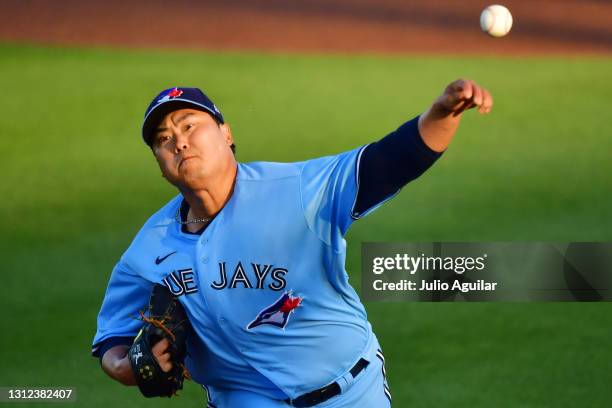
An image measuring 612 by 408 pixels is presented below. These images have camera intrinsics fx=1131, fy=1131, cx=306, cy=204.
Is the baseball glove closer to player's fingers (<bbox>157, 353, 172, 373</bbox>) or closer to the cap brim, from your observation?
player's fingers (<bbox>157, 353, 172, 373</bbox>)

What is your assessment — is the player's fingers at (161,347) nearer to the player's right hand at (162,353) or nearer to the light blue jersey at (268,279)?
the player's right hand at (162,353)

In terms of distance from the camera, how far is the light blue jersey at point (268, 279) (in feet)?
12.8

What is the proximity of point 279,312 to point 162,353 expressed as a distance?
0.43m

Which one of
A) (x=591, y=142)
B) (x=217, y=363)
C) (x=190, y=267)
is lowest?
(x=217, y=363)

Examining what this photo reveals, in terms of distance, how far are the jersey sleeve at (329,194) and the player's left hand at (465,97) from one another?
1.43 feet

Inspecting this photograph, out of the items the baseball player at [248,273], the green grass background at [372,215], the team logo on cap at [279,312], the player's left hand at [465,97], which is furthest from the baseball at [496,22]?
the player's left hand at [465,97]

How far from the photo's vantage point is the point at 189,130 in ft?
13.2

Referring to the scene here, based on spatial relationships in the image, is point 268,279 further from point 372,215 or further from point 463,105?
point 372,215

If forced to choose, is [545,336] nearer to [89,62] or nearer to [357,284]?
[357,284]

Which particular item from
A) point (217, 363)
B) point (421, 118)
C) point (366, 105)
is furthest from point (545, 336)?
point (366, 105)

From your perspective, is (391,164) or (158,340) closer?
(391,164)

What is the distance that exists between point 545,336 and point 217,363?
315cm

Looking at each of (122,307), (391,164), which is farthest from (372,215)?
(391,164)

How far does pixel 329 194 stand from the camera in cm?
381
